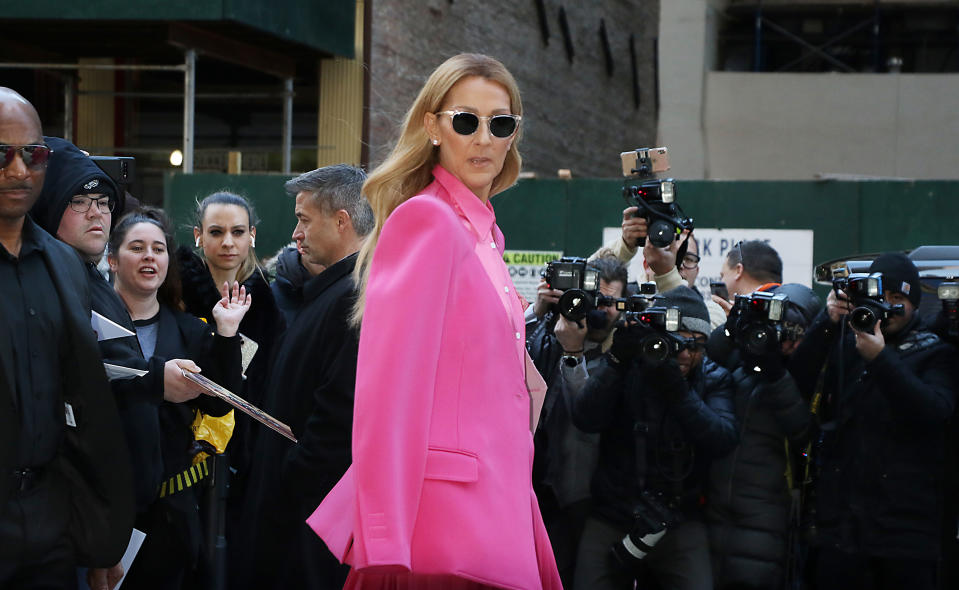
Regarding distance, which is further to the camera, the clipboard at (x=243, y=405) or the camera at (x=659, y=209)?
the camera at (x=659, y=209)

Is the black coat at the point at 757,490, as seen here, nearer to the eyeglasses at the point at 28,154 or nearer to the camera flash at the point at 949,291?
the camera flash at the point at 949,291

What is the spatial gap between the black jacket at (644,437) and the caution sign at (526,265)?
6.10 metres

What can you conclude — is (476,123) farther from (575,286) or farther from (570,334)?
(570,334)

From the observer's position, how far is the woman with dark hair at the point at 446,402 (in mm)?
2744

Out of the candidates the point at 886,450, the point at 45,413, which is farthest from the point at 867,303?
the point at 45,413

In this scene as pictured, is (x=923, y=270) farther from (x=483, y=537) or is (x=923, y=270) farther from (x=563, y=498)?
(x=483, y=537)

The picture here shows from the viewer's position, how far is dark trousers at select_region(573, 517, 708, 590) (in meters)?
6.03

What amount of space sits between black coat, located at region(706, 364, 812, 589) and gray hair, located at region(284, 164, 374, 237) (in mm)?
2386

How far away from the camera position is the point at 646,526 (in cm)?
588

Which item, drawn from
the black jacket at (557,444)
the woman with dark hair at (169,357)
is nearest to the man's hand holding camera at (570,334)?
the black jacket at (557,444)

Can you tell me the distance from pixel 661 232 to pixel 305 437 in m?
2.39

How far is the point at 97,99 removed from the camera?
1662 cm

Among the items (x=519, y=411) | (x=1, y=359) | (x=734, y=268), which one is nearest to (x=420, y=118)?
(x=519, y=411)

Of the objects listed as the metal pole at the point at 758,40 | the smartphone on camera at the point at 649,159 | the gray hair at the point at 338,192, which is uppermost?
the metal pole at the point at 758,40
